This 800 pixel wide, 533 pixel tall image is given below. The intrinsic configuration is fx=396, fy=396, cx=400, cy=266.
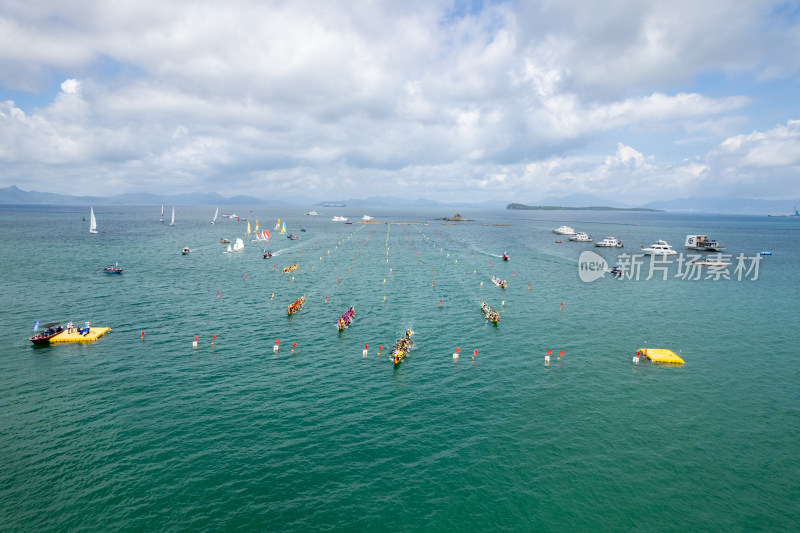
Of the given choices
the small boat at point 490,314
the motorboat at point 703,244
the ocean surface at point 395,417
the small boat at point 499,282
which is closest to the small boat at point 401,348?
the ocean surface at point 395,417

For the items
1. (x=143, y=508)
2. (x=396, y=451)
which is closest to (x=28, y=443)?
(x=143, y=508)

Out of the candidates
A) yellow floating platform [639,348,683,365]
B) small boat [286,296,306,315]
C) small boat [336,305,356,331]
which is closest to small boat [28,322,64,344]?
small boat [286,296,306,315]

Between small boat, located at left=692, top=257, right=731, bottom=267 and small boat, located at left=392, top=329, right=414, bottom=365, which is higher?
small boat, located at left=692, top=257, right=731, bottom=267

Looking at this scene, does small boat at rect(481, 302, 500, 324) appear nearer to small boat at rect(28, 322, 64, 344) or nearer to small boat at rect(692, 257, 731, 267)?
small boat at rect(28, 322, 64, 344)

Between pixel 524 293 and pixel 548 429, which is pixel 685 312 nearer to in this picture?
pixel 524 293

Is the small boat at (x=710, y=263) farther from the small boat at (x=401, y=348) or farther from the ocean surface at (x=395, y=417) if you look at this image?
the small boat at (x=401, y=348)

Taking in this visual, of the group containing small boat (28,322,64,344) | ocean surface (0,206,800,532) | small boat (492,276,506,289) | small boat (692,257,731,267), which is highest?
small boat (692,257,731,267)

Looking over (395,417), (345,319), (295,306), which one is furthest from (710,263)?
(395,417)
